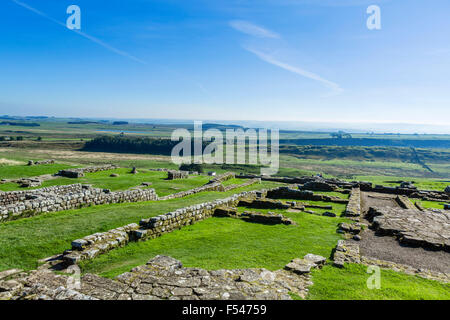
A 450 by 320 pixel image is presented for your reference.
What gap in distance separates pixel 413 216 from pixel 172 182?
21.9 m

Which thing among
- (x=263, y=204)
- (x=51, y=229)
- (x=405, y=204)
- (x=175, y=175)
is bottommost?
(x=405, y=204)

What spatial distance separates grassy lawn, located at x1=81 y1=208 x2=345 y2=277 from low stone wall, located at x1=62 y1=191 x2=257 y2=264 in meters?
0.29

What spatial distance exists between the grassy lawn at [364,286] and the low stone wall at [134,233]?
22.7 feet

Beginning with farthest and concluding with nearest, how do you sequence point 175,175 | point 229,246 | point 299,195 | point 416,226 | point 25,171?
point 175,175
point 25,171
point 299,195
point 416,226
point 229,246

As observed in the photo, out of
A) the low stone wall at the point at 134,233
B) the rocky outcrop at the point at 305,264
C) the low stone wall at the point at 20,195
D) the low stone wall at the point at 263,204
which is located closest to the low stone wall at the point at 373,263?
the rocky outcrop at the point at 305,264

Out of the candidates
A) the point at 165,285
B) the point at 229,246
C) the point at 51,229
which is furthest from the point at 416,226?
the point at 51,229

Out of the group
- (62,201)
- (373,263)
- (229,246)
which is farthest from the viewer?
(62,201)

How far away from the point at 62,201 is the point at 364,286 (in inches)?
597

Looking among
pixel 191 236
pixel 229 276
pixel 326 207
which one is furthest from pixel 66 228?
pixel 326 207

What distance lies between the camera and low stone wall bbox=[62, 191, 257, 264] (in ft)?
30.5

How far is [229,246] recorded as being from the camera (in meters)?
11.0

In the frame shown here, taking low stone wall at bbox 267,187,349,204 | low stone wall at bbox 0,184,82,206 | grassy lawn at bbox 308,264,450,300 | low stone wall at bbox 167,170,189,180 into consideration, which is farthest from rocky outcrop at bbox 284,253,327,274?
low stone wall at bbox 167,170,189,180

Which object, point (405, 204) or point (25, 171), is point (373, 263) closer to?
point (405, 204)

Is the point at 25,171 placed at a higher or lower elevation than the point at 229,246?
higher
